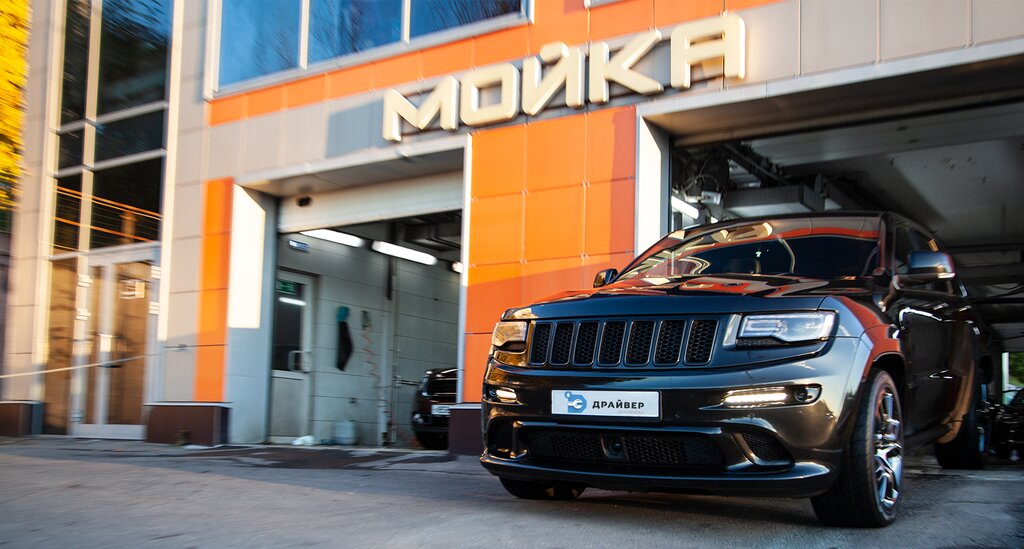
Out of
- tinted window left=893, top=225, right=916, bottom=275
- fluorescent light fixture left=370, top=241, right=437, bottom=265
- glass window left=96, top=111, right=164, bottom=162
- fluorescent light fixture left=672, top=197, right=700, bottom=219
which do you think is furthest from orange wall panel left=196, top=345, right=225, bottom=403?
tinted window left=893, top=225, right=916, bottom=275

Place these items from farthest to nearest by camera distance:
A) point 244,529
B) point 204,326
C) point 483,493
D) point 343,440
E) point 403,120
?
point 343,440, point 204,326, point 403,120, point 483,493, point 244,529

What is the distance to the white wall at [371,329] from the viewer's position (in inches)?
563

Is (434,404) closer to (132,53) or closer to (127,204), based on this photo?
(127,204)

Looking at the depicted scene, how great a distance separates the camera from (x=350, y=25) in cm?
1136

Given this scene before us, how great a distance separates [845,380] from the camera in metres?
3.92

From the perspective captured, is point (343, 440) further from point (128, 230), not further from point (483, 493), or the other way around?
point (483, 493)

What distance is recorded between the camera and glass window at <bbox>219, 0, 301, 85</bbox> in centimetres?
1193

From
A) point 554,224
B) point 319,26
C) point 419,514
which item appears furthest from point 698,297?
point 319,26

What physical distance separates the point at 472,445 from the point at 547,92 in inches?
141

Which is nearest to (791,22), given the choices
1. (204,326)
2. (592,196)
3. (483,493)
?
(592,196)

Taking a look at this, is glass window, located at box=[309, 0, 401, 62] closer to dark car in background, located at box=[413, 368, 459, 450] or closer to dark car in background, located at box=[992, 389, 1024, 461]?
dark car in background, located at box=[413, 368, 459, 450]

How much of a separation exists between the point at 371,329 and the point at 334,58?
5.65m

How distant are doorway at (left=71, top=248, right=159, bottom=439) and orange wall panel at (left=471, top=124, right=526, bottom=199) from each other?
5.38 m

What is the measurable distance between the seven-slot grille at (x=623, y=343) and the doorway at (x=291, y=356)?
891 cm
